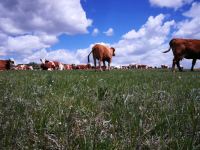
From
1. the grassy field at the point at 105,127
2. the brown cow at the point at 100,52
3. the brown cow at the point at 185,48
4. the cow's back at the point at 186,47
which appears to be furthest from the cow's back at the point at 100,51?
the grassy field at the point at 105,127

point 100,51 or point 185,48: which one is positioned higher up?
point 185,48

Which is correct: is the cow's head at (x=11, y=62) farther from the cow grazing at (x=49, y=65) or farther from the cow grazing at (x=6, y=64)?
the cow grazing at (x=49, y=65)

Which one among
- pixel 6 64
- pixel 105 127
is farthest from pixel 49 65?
pixel 105 127

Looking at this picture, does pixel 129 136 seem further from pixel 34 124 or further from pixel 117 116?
pixel 34 124

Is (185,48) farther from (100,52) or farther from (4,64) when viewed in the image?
(4,64)

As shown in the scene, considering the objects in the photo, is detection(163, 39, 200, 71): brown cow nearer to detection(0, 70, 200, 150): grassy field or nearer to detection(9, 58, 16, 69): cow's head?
detection(0, 70, 200, 150): grassy field

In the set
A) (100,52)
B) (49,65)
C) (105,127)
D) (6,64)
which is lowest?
(105,127)

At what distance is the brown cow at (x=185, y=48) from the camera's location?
88.5ft

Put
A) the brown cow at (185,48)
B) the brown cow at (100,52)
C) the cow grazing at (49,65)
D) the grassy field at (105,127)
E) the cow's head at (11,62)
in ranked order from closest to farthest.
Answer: the grassy field at (105,127) < the brown cow at (185,48) < the brown cow at (100,52) < the cow's head at (11,62) < the cow grazing at (49,65)

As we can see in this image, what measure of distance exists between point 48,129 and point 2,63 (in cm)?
4416

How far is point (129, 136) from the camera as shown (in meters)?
3.24

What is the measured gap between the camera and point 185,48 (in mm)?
27328

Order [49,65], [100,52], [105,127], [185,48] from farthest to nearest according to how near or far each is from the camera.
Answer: [49,65], [100,52], [185,48], [105,127]

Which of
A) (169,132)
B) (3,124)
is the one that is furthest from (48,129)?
(169,132)
